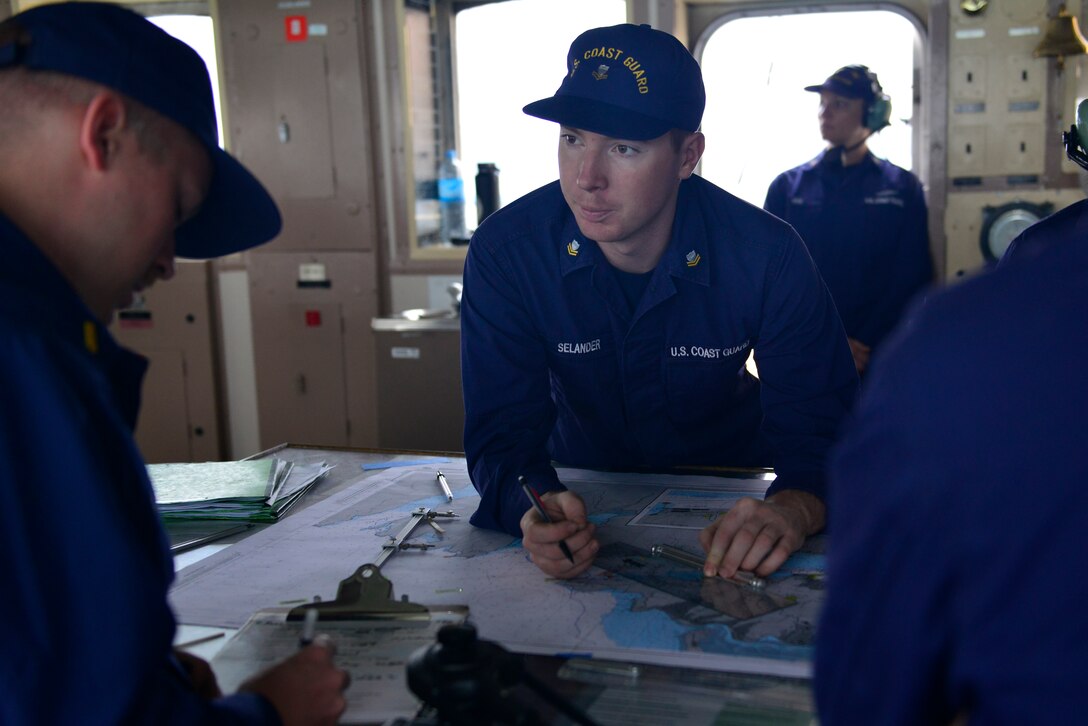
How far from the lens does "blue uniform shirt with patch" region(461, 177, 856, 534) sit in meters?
1.80

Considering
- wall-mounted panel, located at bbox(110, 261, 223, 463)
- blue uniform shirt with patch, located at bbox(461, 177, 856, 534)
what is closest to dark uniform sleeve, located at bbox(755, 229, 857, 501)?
blue uniform shirt with patch, located at bbox(461, 177, 856, 534)

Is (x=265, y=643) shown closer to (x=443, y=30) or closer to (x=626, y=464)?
(x=626, y=464)

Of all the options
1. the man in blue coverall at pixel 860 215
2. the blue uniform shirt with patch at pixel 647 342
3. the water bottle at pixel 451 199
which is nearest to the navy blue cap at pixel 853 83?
the man in blue coverall at pixel 860 215

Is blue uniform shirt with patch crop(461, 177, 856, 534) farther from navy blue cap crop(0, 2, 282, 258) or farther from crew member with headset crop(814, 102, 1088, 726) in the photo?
crew member with headset crop(814, 102, 1088, 726)

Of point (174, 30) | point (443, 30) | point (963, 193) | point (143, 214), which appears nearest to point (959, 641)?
point (143, 214)

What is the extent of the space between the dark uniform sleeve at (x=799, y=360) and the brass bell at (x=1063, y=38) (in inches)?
86.9

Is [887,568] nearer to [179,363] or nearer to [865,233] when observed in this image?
[865,233]

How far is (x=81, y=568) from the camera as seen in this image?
74 centimetres

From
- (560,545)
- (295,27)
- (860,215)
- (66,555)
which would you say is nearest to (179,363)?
(295,27)

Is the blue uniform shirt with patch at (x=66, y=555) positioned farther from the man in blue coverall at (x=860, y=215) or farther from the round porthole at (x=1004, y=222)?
the round porthole at (x=1004, y=222)

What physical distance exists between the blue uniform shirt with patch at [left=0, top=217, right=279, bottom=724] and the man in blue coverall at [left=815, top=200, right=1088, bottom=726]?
0.53 m

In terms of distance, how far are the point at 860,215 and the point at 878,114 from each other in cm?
41

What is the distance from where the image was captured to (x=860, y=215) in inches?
153

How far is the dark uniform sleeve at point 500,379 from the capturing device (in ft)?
5.67
